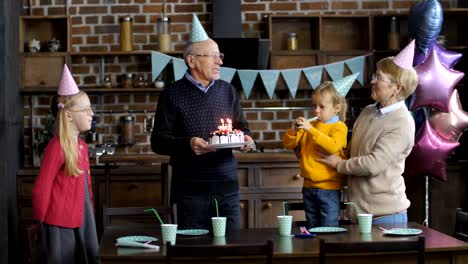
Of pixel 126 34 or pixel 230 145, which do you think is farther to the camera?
pixel 126 34

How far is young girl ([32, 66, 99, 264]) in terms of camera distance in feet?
13.7

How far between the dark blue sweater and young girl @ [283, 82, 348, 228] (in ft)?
1.20

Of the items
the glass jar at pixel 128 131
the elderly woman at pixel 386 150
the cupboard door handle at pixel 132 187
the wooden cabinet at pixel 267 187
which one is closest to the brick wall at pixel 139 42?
the glass jar at pixel 128 131

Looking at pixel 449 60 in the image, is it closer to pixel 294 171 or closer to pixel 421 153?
pixel 421 153

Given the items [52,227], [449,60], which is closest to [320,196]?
[52,227]

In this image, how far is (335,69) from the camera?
687cm

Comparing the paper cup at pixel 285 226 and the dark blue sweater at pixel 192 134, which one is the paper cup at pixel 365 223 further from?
the dark blue sweater at pixel 192 134

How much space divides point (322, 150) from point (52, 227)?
1.35 m

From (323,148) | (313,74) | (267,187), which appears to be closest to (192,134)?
(323,148)

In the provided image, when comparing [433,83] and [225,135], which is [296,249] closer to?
[225,135]

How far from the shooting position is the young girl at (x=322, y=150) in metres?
4.28

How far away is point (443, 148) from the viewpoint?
627cm

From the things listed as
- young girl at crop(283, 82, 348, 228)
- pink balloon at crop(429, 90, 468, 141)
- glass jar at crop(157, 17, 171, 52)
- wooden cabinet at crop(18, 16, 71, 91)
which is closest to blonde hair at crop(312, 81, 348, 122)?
young girl at crop(283, 82, 348, 228)

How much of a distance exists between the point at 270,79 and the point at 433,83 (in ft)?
4.26
